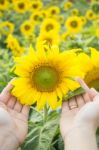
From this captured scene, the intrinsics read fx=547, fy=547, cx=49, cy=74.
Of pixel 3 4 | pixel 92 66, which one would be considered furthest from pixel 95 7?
pixel 92 66

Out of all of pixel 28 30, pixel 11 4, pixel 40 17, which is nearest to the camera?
pixel 28 30

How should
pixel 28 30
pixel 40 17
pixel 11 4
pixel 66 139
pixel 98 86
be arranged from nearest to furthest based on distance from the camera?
pixel 66 139
pixel 98 86
pixel 28 30
pixel 40 17
pixel 11 4

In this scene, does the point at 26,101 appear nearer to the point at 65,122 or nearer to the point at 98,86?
the point at 65,122

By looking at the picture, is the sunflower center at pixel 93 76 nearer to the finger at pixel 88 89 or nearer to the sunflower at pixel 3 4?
the finger at pixel 88 89

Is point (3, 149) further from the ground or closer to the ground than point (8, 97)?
closer to the ground

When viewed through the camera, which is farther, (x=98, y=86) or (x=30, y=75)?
(x=98, y=86)

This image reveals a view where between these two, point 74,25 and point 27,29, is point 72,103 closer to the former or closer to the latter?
point 74,25

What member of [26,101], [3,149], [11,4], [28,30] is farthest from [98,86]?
[11,4]
